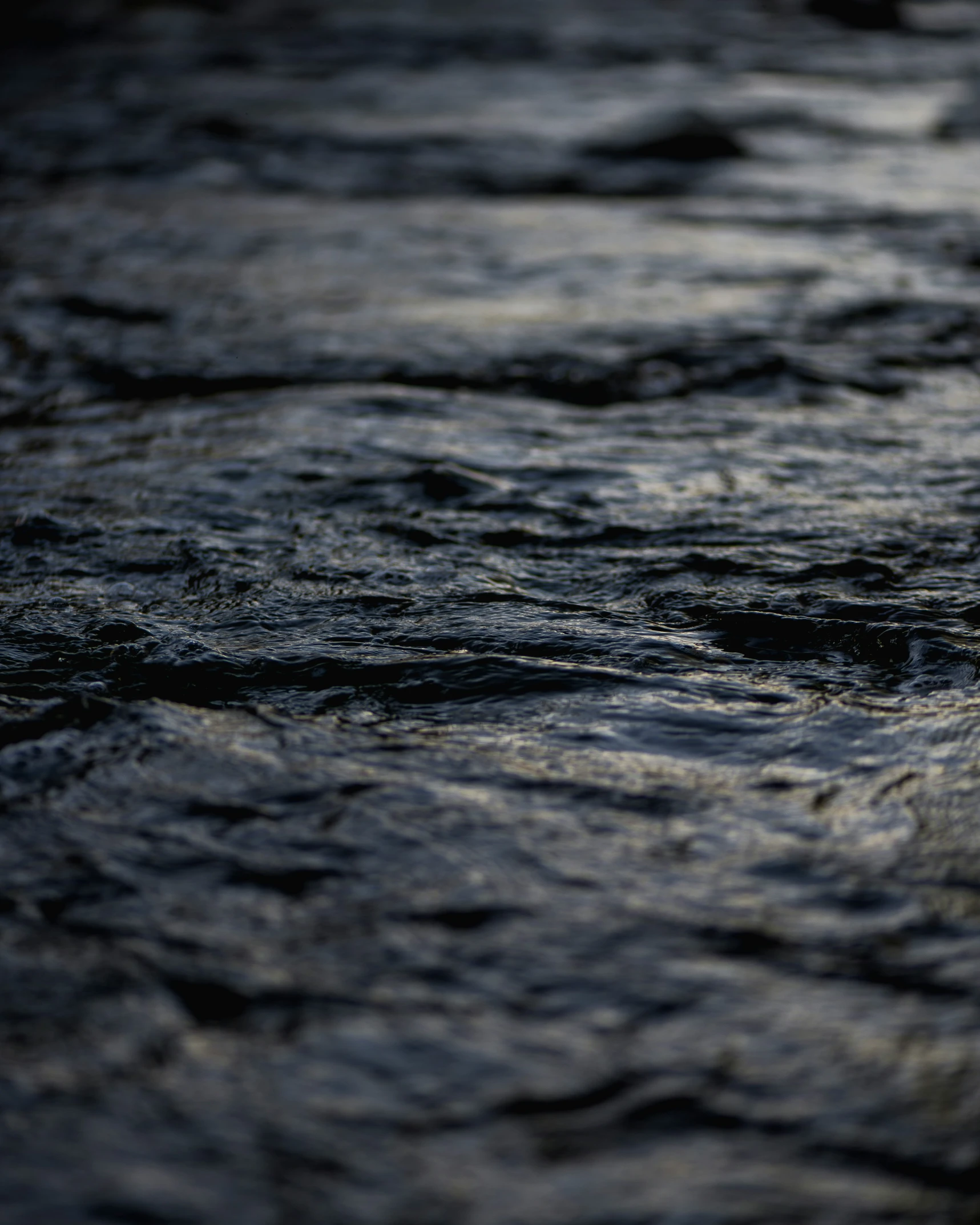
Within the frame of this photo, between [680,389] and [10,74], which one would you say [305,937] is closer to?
[680,389]

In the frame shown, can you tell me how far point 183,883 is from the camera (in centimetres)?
144

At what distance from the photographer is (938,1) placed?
36.1ft

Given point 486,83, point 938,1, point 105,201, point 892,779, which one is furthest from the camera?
point 938,1

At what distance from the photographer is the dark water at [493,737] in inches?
44.6

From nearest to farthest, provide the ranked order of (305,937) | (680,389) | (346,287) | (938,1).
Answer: (305,937) → (680,389) → (346,287) → (938,1)

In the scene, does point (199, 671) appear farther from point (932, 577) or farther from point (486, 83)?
point (486, 83)

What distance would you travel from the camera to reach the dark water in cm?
113

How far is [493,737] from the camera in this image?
173 centimetres

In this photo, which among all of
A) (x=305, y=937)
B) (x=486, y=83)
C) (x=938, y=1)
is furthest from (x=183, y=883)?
(x=938, y=1)

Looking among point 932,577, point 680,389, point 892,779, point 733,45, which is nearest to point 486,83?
point 733,45

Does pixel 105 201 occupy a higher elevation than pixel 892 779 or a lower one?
higher

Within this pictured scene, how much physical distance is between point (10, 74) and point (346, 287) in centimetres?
513

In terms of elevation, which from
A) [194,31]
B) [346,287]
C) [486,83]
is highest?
[194,31]

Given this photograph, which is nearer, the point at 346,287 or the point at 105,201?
the point at 346,287
